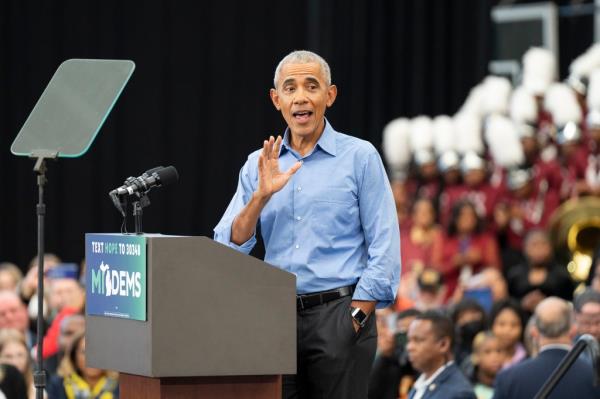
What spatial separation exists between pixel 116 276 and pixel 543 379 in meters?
Answer: 2.31

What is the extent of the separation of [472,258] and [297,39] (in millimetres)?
4697

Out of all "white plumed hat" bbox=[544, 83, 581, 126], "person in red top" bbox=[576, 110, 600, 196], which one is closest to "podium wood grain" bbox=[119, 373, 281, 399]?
"person in red top" bbox=[576, 110, 600, 196]

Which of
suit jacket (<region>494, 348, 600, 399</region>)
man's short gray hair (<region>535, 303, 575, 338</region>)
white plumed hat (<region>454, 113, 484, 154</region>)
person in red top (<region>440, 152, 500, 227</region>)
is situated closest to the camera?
suit jacket (<region>494, 348, 600, 399</region>)

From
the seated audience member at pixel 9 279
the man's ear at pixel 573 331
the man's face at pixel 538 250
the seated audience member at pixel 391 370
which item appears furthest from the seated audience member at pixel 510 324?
the seated audience member at pixel 9 279

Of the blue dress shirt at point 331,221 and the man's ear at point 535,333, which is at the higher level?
the blue dress shirt at point 331,221

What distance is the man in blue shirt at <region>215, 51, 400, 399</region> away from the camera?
11.6 feet

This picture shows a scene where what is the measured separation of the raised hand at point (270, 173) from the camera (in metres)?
3.50

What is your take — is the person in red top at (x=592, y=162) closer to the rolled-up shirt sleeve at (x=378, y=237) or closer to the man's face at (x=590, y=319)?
the man's face at (x=590, y=319)

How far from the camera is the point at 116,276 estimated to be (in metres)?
3.37

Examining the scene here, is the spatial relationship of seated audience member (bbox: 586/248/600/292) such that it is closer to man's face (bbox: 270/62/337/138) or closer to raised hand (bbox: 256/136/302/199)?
man's face (bbox: 270/62/337/138)

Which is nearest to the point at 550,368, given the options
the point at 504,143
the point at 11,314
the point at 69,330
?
the point at 69,330

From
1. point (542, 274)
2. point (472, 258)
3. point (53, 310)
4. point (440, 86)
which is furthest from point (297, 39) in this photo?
point (53, 310)

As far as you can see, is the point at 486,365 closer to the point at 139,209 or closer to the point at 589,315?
the point at 589,315

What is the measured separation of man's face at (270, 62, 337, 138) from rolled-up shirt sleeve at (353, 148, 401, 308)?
0.18 m
